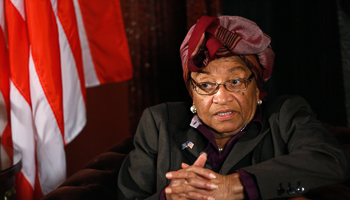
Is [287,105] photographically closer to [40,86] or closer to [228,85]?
[228,85]

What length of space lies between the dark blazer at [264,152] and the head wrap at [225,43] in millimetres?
249

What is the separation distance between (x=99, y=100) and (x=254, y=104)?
1.88m

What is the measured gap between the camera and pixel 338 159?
3.86 ft

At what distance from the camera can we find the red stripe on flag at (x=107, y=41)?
2.36m

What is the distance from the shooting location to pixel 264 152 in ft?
4.51

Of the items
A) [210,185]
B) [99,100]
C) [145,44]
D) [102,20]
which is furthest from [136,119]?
[210,185]

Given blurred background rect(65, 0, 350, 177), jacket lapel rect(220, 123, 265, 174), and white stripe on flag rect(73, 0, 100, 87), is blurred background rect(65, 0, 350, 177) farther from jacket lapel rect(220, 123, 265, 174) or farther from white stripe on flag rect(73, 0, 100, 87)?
jacket lapel rect(220, 123, 265, 174)

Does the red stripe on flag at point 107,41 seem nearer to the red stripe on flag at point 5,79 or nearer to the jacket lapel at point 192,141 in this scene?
the red stripe on flag at point 5,79

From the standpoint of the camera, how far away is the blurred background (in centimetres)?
196

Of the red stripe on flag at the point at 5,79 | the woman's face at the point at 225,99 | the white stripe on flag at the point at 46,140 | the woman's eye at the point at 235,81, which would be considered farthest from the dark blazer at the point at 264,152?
the red stripe on flag at the point at 5,79

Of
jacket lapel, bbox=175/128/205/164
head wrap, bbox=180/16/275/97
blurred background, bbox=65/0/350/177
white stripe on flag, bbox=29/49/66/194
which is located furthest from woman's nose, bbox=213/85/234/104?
white stripe on flag, bbox=29/49/66/194

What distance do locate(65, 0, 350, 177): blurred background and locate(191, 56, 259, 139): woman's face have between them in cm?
86

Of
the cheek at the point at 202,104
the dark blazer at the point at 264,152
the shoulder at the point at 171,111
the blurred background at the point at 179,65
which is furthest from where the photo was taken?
the blurred background at the point at 179,65

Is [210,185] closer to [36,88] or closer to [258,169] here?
[258,169]
